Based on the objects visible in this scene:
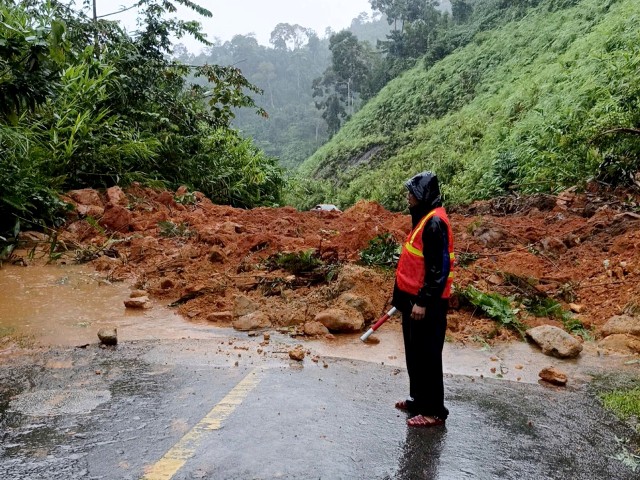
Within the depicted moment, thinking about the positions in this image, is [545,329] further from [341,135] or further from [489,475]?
[341,135]

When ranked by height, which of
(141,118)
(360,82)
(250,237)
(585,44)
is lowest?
(250,237)

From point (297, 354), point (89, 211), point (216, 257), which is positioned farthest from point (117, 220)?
point (297, 354)

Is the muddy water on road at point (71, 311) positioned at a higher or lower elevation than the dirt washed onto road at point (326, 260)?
lower

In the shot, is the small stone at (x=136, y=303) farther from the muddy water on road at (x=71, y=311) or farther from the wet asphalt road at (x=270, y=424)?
the wet asphalt road at (x=270, y=424)

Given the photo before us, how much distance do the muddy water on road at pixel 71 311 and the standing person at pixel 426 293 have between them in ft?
8.00

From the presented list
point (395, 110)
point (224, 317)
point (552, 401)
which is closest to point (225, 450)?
point (552, 401)

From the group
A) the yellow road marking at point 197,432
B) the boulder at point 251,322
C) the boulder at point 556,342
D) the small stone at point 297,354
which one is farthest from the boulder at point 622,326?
the yellow road marking at point 197,432

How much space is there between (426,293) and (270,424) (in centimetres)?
125

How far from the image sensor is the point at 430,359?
3.40 meters

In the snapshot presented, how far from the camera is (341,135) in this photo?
140ft

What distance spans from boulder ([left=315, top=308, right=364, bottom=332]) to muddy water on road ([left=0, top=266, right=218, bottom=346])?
118cm

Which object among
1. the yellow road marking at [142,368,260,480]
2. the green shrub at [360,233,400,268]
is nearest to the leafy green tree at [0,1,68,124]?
the yellow road marking at [142,368,260,480]

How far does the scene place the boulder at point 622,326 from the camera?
5051mm

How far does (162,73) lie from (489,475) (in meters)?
13.9
